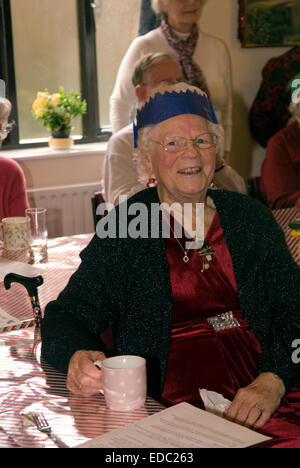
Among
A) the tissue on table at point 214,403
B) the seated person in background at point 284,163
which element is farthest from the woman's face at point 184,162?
the seated person in background at point 284,163

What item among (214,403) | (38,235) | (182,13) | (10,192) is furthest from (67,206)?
(214,403)

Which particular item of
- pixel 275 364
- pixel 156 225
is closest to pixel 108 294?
pixel 156 225

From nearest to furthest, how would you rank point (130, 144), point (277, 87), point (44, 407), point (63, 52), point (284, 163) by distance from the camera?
point (44, 407)
point (130, 144)
point (284, 163)
point (63, 52)
point (277, 87)

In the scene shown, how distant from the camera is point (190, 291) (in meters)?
1.51

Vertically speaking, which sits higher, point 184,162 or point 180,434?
point 184,162

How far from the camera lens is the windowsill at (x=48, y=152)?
394 cm

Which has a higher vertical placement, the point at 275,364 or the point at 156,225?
the point at 156,225

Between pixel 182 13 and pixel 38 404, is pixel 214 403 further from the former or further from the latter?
pixel 182 13

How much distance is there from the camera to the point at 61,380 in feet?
3.98

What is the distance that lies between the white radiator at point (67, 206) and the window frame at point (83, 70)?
455 mm

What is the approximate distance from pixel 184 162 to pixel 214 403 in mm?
637

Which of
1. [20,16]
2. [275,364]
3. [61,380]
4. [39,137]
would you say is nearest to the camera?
[61,380]

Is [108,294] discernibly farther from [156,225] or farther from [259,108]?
[259,108]
